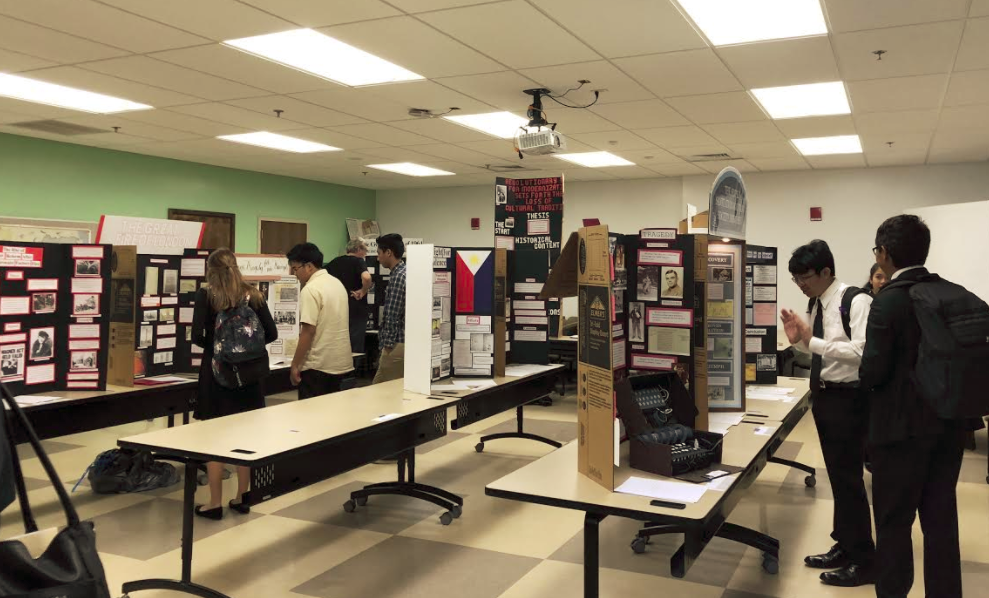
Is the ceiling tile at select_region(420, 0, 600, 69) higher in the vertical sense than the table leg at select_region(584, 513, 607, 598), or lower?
higher

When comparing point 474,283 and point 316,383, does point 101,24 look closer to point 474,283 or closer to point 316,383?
point 316,383

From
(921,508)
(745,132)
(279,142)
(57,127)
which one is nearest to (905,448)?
(921,508)

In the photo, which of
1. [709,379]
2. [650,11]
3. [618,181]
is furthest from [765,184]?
[709,379]

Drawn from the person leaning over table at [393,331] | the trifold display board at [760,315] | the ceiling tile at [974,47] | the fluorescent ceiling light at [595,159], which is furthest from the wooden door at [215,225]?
the ceiling tile at [974,47]

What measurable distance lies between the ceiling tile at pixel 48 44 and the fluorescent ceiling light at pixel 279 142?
2.74 meters

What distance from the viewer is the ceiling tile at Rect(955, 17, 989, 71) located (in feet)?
13.9

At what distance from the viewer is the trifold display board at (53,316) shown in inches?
153

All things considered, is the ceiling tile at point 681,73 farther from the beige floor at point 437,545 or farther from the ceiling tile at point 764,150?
the beige floor at point 437,545

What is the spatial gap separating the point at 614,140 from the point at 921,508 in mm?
5765

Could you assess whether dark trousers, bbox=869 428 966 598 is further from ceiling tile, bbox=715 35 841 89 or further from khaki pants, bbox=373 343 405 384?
khaki pants, bbox=373 343 405 384

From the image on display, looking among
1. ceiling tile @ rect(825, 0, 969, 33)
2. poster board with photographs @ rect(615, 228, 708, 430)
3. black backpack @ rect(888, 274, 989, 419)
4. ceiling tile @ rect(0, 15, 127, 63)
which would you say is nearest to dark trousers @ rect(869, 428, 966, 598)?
black backpack @ rect(888, 274, 989, 419)

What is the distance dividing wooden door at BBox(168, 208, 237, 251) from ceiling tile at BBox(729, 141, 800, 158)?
6801 millimetres

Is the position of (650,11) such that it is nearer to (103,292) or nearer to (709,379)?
(709,379)

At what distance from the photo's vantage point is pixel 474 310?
4.49 metres
